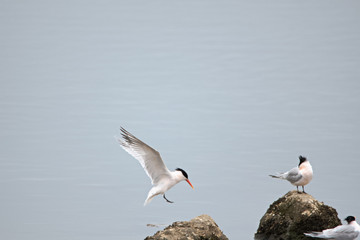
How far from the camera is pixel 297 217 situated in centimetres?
988

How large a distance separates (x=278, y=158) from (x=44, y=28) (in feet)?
77.4

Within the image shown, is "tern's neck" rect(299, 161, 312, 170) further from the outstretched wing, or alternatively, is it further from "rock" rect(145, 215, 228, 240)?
"rock" rect(145, 215, 228, 240)

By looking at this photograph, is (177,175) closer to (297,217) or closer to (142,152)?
(142,152)

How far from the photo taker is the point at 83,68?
2923cm

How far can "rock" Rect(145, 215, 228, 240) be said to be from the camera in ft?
29.0

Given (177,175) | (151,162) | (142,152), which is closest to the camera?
(142,152)

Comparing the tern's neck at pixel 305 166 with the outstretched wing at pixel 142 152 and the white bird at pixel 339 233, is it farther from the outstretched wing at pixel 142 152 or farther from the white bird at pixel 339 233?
the outstretched wing at pixel 142 152

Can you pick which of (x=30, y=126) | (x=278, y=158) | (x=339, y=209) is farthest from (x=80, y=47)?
(x=339, y=209)

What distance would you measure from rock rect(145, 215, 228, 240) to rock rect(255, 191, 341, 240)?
3.11ft

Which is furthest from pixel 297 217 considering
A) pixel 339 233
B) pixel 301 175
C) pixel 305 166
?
pixel 305 166

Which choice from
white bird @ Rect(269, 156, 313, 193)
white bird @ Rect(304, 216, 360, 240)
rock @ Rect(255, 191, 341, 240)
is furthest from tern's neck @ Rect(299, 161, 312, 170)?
white bird @ Rect(304, 216, 360, 240)

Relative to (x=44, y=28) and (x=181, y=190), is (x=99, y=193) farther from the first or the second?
(x=44, y=28)

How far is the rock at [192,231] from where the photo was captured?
8.84 m

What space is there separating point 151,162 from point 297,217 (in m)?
2.53
